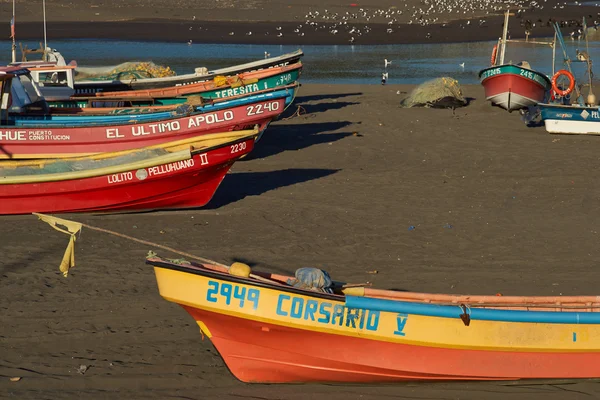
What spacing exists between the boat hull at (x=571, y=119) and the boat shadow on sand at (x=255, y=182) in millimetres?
5919

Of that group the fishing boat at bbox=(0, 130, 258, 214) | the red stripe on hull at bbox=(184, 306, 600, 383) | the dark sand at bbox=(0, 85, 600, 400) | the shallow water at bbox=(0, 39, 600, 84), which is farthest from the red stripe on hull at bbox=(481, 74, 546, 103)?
the red stripe on hull at bbox=(184, 306, 600, 383)

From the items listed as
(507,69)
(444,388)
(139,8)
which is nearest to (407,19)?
(139,8)

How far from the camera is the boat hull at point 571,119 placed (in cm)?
2025

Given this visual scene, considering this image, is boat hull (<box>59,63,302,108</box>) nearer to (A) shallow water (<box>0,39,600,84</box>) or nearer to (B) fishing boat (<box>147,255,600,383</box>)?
(A) shallow water (<box>0,39,600,84</box>)

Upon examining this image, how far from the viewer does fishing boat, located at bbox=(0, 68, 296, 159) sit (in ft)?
52.5

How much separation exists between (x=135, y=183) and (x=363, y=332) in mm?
6226

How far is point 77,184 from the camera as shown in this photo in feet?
44.1

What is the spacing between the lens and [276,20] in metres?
51.5

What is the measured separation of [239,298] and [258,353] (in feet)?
2.04

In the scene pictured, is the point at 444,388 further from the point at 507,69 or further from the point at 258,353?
the point at 507,69

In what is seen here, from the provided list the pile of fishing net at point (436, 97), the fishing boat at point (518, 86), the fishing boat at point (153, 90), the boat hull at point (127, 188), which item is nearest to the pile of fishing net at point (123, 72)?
the fishing boat at point (153, 90)

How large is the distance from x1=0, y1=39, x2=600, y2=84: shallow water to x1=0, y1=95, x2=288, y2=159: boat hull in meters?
15.4

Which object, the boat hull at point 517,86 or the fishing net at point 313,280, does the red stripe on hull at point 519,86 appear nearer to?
the boat hull at point 517,86

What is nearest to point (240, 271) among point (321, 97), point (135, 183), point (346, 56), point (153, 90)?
point (135, 183)
